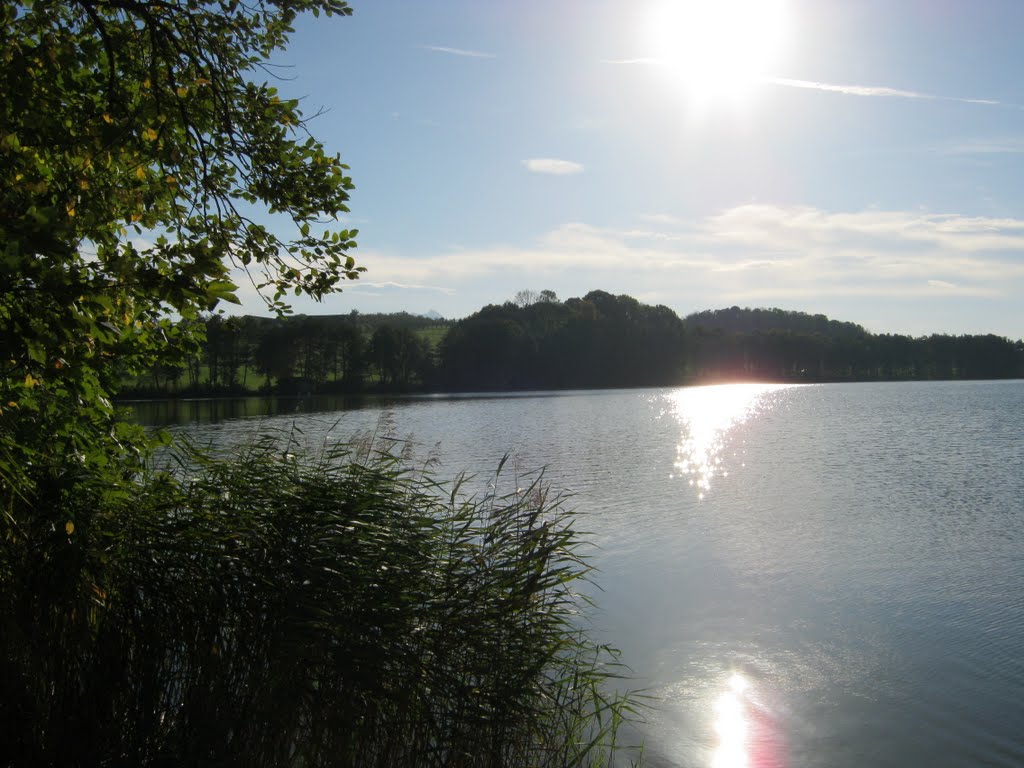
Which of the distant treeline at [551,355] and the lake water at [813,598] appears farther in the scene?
the distant treeline at [551,355]

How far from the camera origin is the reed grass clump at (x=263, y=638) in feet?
18.0

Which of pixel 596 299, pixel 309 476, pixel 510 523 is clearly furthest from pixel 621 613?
pixel 596 299

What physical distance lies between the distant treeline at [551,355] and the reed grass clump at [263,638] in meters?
66.3

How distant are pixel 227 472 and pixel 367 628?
1.97 meters

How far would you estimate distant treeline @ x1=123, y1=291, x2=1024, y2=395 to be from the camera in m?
84.1

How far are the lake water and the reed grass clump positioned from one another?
2.06m

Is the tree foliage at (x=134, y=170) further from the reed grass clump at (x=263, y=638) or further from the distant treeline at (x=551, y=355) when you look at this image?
the distant treeline at (x=551, y=355)

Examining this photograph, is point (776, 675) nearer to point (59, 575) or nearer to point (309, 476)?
point (309, 476)

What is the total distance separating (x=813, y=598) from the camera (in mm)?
11922

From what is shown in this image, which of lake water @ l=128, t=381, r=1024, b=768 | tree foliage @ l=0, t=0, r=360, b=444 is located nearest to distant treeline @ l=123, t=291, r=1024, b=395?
lake water @ l=128, t=381, r=1024, b=768

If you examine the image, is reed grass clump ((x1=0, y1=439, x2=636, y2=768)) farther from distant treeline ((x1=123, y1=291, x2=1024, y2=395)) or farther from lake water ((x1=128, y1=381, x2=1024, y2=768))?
distant treeline ((x1=123, y1=291, x2=1024, y2=395))

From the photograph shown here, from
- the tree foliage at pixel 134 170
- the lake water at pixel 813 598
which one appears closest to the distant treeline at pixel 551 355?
the lake water at pixel 813 598

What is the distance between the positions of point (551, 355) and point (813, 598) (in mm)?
94096

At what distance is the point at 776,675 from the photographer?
30.5ft
